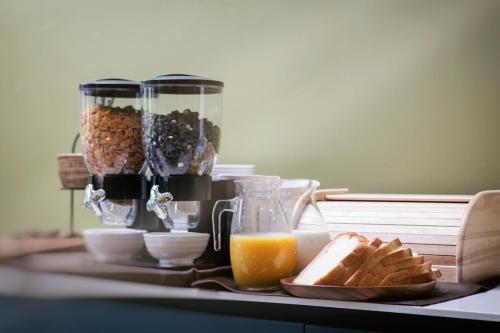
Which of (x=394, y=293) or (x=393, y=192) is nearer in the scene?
(x=394, y=293)

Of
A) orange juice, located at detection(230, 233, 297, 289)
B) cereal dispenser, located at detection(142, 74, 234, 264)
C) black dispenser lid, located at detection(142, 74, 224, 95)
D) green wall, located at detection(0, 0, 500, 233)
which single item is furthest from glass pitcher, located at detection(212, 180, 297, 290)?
green wall, located at detection(0, 0, 500, 233)

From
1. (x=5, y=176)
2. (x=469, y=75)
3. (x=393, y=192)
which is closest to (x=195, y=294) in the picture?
(x=5, y=176)

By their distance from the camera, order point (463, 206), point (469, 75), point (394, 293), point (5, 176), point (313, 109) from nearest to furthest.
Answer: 1. point (5, 176)
2. point (394, 293)
3. point (463, 206)
4. point (469, 75)
5. point (313, 109)

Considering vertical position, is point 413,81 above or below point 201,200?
above

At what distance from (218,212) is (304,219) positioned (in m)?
0.17

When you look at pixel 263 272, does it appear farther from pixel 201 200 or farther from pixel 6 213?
pixel 6 213

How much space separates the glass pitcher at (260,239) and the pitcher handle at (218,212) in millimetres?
54

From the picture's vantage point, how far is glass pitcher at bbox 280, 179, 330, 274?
1.41 meters

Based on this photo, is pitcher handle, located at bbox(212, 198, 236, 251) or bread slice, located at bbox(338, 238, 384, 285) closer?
bread slice, located at bbox(338, 238, 384, 285)

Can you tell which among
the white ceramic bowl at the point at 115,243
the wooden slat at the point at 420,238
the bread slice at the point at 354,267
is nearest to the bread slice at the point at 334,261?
the bread slice at the point at 354,267

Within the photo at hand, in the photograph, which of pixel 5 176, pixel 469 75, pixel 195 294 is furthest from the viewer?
pixel 469 75

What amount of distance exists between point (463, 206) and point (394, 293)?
1.08 ft

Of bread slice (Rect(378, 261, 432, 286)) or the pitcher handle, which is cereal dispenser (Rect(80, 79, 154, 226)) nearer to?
the pitcher handle

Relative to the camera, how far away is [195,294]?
133 centimetres
